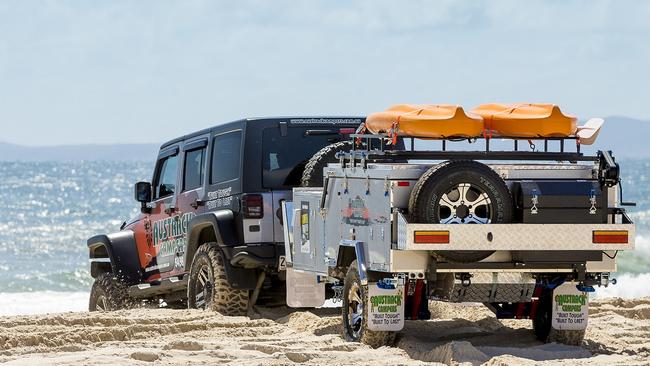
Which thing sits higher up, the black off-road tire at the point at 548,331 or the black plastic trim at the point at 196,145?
the black plastic trim at the point at 196,145

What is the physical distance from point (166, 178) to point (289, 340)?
4237 mm

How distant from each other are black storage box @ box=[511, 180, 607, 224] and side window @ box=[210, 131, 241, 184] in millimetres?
3558

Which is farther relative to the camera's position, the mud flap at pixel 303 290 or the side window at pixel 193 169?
the side window at pixel 193 169

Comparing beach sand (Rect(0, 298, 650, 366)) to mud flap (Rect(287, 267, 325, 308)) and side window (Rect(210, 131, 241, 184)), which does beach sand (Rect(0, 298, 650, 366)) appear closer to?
mud flap (Rect(287, 267, 325, 308))

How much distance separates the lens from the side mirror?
48.3ft

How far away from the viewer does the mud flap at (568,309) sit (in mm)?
10773

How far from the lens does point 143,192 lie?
48.4ft

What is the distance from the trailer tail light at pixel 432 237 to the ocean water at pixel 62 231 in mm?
12371

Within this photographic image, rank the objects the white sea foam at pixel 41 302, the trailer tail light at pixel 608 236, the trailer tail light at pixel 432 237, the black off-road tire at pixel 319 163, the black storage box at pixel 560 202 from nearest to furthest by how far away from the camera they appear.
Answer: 1. the trailer tail light at pixel 432 237
2. the black storage box at pixel 560 202
3. the trailer tail light at pixel 608 236
4. the black off-road tire at pixel 319 163
5. the white sea foam at pixel 41 302

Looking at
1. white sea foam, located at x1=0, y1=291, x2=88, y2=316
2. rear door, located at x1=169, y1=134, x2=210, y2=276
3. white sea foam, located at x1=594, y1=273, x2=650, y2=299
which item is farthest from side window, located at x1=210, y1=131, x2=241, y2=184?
white sea foam, located at x1=0, y1=291, x2=88, y2=316

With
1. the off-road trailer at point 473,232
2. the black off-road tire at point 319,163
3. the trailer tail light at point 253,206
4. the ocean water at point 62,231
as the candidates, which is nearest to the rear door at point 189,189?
the trailer tail light at point 253,206

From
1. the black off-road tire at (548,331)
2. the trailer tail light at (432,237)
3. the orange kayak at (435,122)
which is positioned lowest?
the black off-road tire at (548,331)

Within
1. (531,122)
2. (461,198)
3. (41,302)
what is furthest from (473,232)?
(41,302)

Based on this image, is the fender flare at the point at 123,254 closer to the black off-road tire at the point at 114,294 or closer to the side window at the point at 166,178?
the black off-road tire at the point at 114,294
